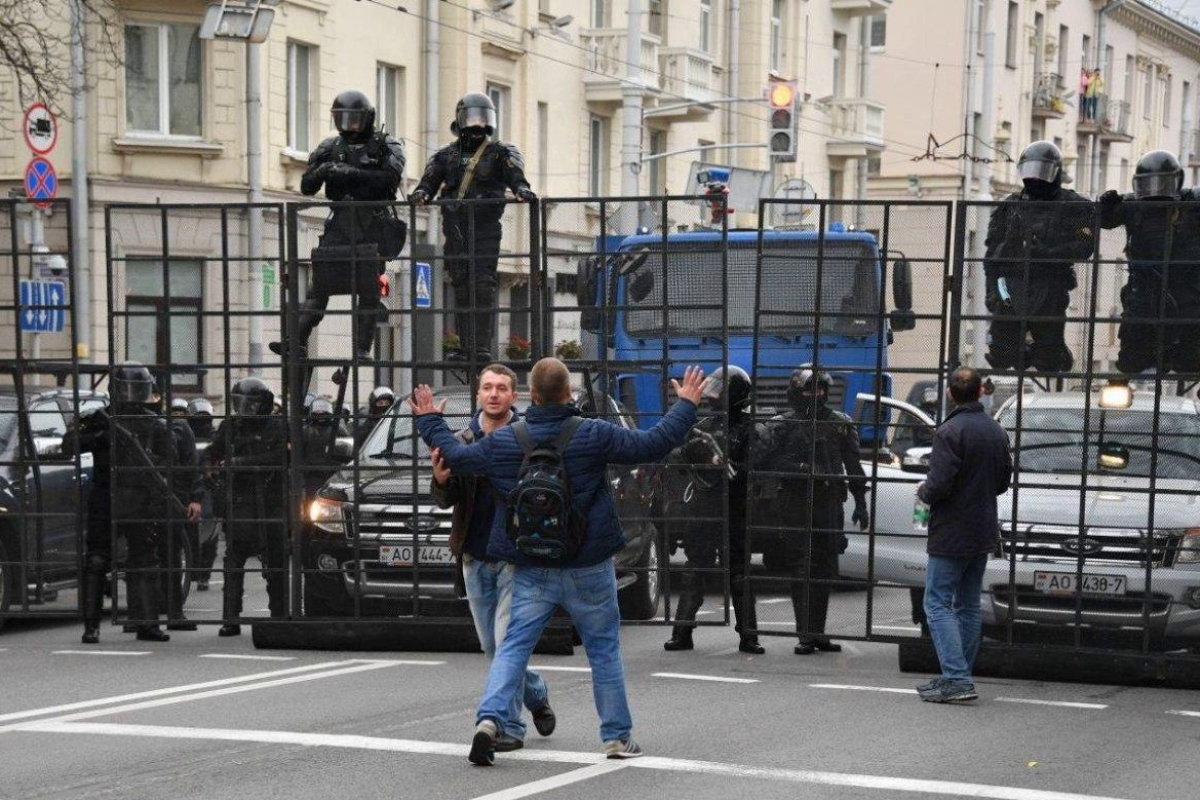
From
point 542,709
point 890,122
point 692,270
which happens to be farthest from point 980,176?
point 542,709

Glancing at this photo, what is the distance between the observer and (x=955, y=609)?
11125 mm

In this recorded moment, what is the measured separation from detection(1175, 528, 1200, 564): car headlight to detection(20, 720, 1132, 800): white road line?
12.7 ft

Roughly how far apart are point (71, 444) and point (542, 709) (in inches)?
231

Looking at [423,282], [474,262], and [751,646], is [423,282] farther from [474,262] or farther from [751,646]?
[751,646]

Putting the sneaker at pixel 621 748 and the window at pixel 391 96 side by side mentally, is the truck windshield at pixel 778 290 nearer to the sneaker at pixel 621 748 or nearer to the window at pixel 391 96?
the sneaker at pixel 621 748

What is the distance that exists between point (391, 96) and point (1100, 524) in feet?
79.5

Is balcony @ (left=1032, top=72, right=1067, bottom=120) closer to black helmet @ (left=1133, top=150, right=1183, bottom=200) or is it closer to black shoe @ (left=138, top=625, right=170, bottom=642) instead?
black helmet @ (left=1133, top=150, right=1183, bottom=200)

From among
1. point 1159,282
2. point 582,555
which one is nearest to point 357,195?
point 1159,282

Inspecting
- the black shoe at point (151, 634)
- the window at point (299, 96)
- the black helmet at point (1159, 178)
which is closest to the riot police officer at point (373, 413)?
the black shoe at point (151, 634)

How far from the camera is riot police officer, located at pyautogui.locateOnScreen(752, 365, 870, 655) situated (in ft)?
40.8

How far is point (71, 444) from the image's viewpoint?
14008 millimetres

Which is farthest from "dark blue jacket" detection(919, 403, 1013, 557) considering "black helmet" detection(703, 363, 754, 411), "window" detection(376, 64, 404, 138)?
"window" detection(376, 64, 404, 138)

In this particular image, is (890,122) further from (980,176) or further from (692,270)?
(692,270)

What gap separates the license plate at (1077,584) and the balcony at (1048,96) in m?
50.4
